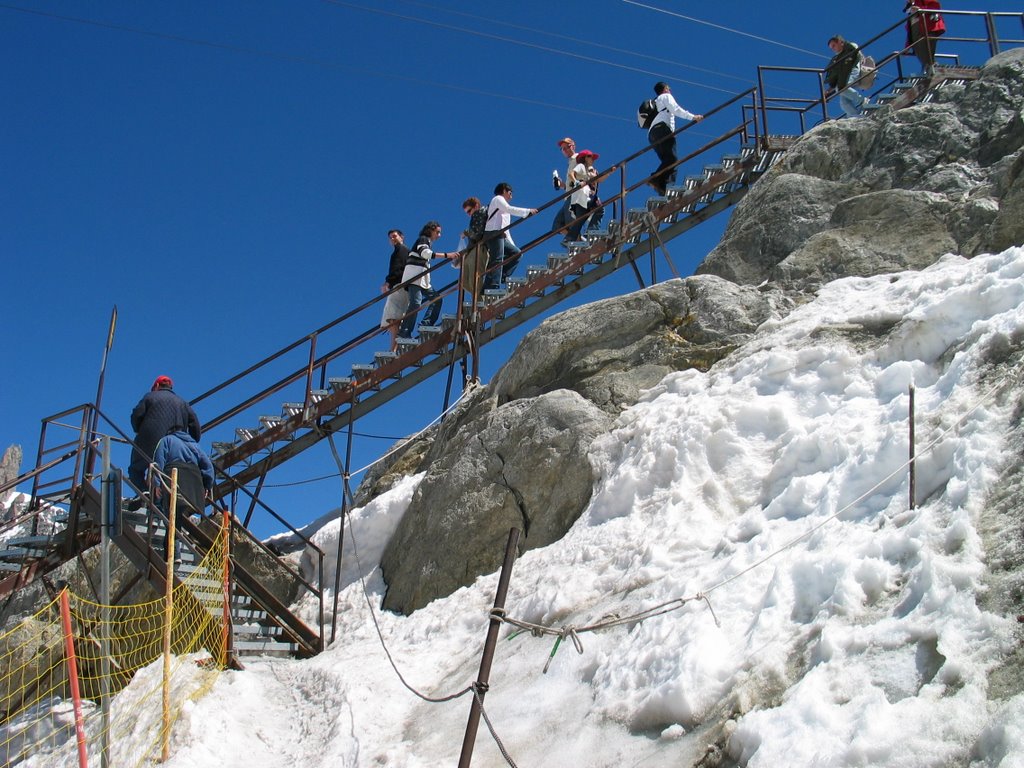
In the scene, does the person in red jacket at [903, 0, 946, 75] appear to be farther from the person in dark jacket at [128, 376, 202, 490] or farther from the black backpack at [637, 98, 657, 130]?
the person in dark jacket at [128, 376, 202, 490]

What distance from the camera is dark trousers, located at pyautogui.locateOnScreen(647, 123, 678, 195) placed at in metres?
16.0

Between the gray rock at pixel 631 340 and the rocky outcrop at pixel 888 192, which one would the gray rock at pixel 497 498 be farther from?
the rocky outcrop at pixel 888 192

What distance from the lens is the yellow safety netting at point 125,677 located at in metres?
7.91

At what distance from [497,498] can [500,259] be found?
6.01 m

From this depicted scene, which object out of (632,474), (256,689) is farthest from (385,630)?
(632,474)

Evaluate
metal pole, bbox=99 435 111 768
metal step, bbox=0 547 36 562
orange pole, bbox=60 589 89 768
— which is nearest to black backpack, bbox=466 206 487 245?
metal step, bbox=0 547 36 562

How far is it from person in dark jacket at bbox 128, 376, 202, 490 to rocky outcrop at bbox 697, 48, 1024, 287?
23.7 ft

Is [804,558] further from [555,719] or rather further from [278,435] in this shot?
[278,435]

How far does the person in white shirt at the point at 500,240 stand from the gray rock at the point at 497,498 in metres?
4.51

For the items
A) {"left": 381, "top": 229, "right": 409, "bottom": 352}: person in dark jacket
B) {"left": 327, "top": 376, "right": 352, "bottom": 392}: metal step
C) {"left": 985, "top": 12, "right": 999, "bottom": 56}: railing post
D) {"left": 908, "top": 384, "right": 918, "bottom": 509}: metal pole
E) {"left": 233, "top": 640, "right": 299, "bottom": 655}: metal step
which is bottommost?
{"left": 908, "top": 384, "right": 918, "bottom": 509}: metal pole

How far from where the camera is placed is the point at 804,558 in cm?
624

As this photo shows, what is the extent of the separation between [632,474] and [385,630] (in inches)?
120

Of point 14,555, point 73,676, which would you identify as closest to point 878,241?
point 73,676

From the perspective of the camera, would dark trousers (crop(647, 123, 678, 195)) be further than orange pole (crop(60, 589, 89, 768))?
Yes
